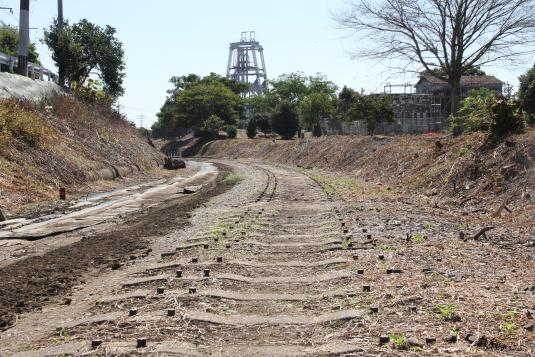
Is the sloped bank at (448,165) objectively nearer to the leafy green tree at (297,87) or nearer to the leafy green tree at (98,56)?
the leafy green tree at (98,56)

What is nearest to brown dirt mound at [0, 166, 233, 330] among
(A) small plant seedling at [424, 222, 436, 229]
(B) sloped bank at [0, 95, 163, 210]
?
(A) small plant seedling at [424, 222, 436, 229]

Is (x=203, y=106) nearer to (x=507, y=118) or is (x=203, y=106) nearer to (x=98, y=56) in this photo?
(x=98, y=56)

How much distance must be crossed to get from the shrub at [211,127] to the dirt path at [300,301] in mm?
82794

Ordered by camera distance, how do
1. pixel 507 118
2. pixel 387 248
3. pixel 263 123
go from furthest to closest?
1. pixel 263 123
2. pixel 507 118
3. pixel 387 248

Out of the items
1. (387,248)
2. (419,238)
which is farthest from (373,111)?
(387,248)

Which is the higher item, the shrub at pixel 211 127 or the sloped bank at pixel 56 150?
the shrub at pixel 211 127

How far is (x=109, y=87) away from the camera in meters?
51.3

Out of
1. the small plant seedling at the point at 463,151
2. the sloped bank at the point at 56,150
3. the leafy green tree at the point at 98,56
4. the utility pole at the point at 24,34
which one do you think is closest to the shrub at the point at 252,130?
the leafy green tree at the point at 98,56

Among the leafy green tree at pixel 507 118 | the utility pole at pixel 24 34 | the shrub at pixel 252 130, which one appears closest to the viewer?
the leafy green tree at pixel 507 118

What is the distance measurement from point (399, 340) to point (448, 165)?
15878 millimetres

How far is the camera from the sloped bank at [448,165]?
1454 cm

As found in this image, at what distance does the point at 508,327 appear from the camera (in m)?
4.51

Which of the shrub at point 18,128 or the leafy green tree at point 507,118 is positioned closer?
the leafy green tree at point 507,118

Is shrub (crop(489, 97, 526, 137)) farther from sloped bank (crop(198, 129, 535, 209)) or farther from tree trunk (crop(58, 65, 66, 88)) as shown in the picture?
tree trunk (crop(58, 65, 66, 88))
